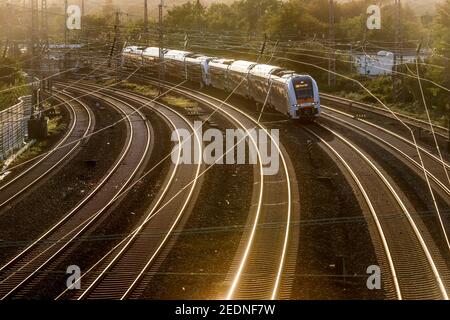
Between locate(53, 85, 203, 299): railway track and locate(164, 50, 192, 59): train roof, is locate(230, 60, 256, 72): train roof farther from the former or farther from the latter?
locate(53, 85, 203, 299): railway track

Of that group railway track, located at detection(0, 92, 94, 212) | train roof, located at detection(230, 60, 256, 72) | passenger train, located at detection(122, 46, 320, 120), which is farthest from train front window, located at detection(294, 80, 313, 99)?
railway track, located at detection(0, 92, 94, 212)

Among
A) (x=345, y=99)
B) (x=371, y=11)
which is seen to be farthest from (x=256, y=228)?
(x=371, y=11)

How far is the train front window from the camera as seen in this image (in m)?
31.6

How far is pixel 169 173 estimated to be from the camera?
22.7m

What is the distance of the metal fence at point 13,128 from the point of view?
2578 centimetres

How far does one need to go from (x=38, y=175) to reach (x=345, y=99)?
1039 inches

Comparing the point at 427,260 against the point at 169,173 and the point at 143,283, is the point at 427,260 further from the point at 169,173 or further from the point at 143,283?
the point at 169,173

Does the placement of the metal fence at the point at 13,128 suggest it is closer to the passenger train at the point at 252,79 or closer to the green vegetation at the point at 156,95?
the green vegetation at the point at 156,95

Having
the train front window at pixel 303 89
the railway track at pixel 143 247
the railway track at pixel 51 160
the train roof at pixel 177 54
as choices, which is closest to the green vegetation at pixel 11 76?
the railway track at pixel 51 160

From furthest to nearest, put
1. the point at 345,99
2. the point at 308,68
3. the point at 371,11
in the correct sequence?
1. the point at 371,11
2. the point at 308,68
3. the point at 345,99

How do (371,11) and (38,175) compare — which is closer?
(38,175)

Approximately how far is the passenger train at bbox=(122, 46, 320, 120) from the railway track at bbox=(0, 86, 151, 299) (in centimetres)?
882

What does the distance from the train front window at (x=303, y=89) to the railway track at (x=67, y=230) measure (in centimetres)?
901

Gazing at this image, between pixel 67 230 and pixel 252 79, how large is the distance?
2267 cm
